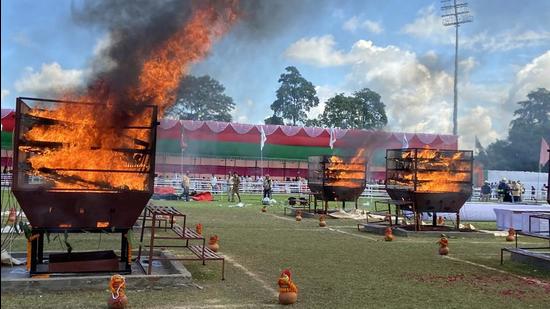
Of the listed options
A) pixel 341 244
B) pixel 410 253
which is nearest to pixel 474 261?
pixel 410 253

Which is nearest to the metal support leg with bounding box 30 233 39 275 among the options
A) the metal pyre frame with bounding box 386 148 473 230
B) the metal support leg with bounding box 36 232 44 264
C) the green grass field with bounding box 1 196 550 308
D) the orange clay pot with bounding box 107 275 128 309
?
the metal support leg with bounding box 36 232 44 264

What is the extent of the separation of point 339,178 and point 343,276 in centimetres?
1248

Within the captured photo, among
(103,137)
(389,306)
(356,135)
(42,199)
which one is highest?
(356,135)

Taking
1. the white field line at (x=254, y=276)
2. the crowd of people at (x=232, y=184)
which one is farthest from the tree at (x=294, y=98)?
the white field line at (x=254, y=276)

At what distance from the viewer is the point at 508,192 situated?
33.2 meters

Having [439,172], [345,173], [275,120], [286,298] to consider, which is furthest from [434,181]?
[275,120]

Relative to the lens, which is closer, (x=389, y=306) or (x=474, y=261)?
(x=389, y=306)

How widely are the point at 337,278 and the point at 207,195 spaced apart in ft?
74.9

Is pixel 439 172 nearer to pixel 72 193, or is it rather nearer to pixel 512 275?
pixel 512 275

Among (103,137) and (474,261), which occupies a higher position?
(103,137)

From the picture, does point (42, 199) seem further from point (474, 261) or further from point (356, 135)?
point (356, 135)

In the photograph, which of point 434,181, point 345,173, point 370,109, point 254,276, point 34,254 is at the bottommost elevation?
point 254,276

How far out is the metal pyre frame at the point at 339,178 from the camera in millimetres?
21219

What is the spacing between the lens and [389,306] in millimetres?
7078
